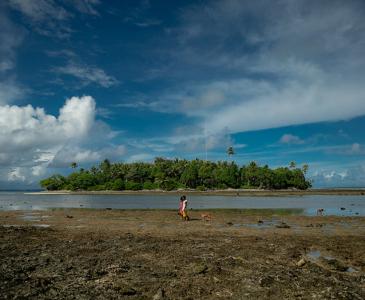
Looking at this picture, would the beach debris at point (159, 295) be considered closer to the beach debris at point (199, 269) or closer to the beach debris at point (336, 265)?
the beach debris at point (199, 269)

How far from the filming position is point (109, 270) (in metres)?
14.7

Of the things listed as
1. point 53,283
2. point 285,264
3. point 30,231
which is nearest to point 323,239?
point 285,264

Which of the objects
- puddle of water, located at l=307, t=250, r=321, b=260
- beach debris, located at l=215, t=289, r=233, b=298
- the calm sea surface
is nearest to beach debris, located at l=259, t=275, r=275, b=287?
beach debris, located at l=215, t=289, r=233, b=298

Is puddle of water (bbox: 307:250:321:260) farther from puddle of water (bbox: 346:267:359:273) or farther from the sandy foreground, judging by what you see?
puddle of water (bbox: 346:267:359:273)

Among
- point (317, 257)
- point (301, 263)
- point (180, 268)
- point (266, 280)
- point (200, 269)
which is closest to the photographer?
point (266, 280)

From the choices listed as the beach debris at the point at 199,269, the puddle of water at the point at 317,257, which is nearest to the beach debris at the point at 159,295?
the beach debris at the point at 199,269

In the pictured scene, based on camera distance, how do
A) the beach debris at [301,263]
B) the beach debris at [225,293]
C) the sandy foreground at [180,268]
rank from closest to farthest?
1. the beach debris at [225,293]
2. the sandy foreground at [180,268]
3. the beach debris at [301,263]

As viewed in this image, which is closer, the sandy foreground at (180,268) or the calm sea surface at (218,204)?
the sandy foreground at (180,268)

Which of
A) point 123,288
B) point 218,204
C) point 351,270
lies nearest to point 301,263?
point 351,270

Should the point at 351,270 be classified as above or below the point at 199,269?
below

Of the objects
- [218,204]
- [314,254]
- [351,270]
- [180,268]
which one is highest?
[218,204]

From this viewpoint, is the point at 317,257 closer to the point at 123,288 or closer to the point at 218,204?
the point at 123,288

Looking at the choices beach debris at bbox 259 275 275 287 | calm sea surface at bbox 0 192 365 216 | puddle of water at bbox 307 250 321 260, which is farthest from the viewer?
calm sea surface at bbox 0 192 365 216

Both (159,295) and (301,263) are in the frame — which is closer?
(159,295)
